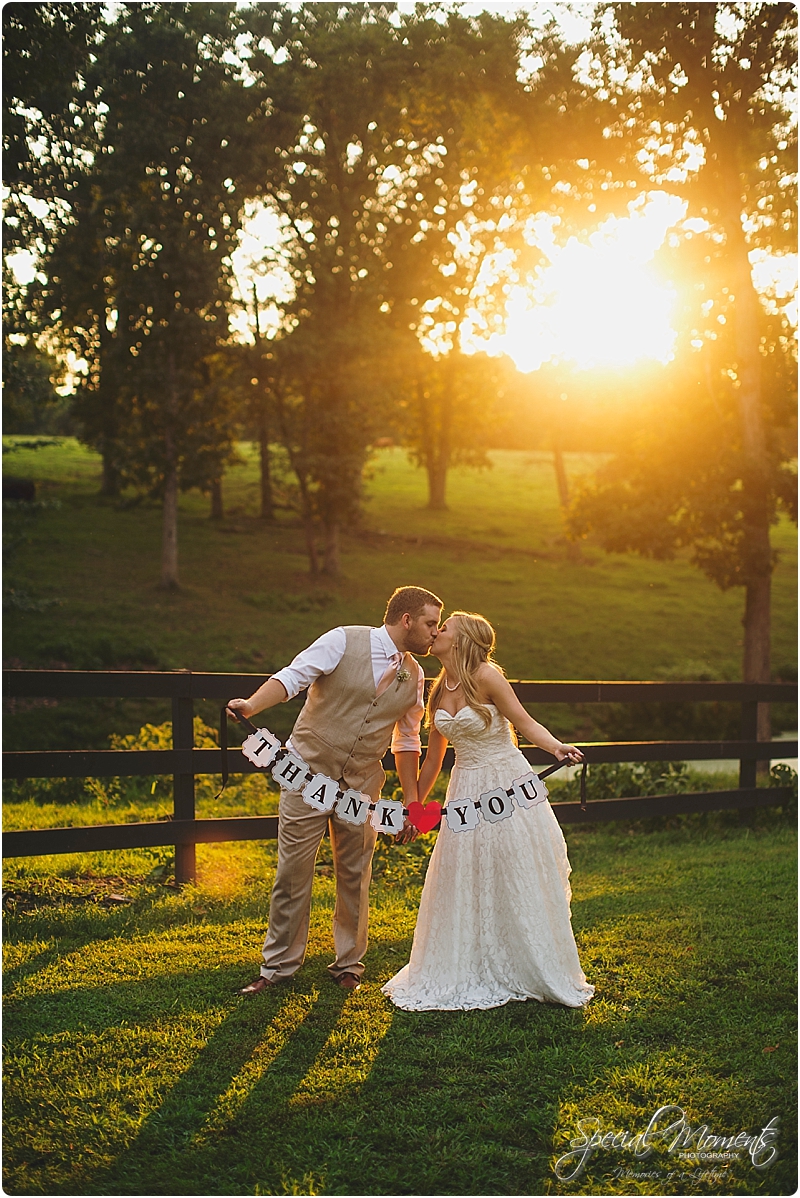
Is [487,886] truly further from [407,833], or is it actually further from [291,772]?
[291,772]

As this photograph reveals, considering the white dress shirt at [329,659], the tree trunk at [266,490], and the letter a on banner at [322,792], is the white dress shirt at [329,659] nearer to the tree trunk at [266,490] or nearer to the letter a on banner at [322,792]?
the letter a on banner at [322,792]

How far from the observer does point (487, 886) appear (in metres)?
5.05

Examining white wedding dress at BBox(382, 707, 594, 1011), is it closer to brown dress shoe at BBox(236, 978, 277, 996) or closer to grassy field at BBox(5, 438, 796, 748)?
brown dress shoe at BBox(236, 978, 277, 996)

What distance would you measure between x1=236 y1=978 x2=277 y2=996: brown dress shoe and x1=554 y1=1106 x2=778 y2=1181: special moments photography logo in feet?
5.89

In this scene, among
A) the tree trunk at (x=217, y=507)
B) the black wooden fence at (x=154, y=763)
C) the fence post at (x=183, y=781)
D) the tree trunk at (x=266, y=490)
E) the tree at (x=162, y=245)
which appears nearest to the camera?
the black wooden fence at (x=154, y=763)

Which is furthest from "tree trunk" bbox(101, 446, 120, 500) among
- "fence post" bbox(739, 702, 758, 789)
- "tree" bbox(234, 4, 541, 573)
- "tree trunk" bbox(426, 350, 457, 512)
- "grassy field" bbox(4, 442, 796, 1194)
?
"fence post" bbox(739, 702, 758, 789)

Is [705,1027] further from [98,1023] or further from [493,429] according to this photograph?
[493,429]

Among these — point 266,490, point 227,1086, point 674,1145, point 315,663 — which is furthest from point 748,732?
point 266,490

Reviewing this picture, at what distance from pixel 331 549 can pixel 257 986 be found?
2469 cm

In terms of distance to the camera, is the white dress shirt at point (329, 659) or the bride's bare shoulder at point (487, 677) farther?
the bride's bare shoulder at point (487, 677)

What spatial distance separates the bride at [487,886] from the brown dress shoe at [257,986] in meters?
0.57

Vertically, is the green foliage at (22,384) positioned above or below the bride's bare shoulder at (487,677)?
above

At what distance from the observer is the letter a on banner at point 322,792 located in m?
5.03

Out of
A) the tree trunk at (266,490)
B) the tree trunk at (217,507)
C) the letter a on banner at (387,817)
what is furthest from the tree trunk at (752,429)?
the tree trunk at (217,507)
